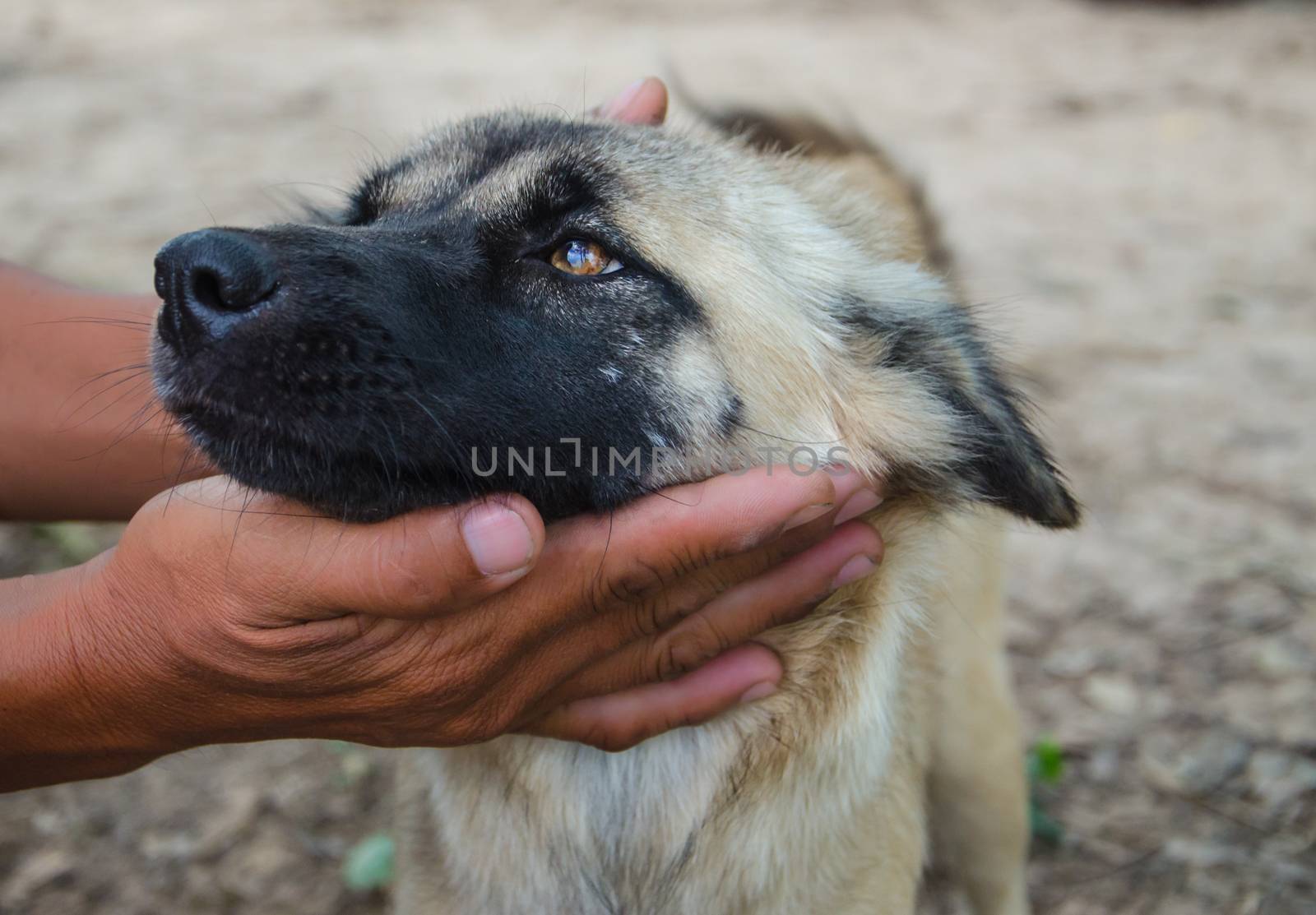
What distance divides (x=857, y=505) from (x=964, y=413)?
0.34 meters

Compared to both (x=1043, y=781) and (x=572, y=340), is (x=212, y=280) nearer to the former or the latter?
(x=572, y=340)

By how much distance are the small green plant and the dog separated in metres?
0.98

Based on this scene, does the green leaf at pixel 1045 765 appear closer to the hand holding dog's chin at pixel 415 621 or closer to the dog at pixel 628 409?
the dog at pixel 628 409

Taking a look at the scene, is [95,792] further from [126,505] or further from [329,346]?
A: [329,346]

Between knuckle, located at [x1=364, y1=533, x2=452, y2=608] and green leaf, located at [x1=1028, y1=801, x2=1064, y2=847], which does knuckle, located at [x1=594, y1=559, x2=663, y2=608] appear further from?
green leaf, located at [x1=1028, y1=801, x2=1064, y2=847]

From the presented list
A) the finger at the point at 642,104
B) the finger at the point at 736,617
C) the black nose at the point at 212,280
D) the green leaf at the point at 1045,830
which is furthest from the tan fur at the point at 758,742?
the green leaf at the point at 1045,830

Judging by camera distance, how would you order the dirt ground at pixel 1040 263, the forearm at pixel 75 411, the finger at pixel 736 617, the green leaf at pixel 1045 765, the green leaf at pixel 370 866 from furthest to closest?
1. the green leaf at pixel 1045 765
2. the dirt ground at pixel 1040 263
3. the green leaf at pixel 370 866
4. the forearm at pixel 75 411
5. the finger at pixel 736 617

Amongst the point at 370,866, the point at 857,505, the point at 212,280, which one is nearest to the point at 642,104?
the point at 857,505

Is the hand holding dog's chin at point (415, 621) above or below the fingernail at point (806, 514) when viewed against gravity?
below

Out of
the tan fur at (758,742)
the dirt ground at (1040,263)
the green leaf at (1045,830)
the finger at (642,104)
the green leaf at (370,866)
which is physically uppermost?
the finger at (642,104)

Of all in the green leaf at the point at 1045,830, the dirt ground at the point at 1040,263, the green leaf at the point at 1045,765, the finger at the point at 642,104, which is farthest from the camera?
the green leaf at the point at 1045,765

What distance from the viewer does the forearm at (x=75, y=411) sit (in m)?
2.29

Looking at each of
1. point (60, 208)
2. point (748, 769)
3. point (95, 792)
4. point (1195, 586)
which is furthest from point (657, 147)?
point (60, 208)

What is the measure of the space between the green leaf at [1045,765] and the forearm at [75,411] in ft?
8.38
